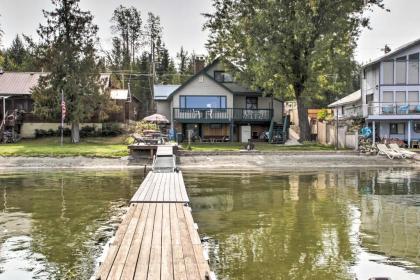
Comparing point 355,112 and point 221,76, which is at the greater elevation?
point 221,76

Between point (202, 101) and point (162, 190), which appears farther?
point (202, 101)

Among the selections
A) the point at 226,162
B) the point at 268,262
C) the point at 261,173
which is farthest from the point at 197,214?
the point at 226,162

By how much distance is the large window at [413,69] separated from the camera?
41219mm

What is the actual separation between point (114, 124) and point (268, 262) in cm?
3900

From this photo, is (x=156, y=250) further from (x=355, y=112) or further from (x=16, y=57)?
(x=16, y=57)

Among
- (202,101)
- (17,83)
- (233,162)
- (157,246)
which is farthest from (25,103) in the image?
(157,246)

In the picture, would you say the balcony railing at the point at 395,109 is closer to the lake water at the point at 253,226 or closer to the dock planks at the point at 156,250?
the lake water at the point at 253,226

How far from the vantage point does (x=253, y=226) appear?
1351cm

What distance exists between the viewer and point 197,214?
15406 mm

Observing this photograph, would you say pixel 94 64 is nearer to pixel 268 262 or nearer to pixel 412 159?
pixel 412 159

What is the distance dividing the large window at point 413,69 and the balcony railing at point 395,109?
2.31 meters

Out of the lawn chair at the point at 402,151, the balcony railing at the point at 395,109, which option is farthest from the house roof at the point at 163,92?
the lawn chair at the point at 402,151

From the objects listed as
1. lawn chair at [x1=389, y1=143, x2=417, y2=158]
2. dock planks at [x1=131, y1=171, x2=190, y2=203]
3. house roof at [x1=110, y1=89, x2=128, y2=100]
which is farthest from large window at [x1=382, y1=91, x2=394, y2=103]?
dock planks at [x1=131, y1=171, x2=190, y2=203]

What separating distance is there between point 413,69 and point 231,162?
18.5 meters
